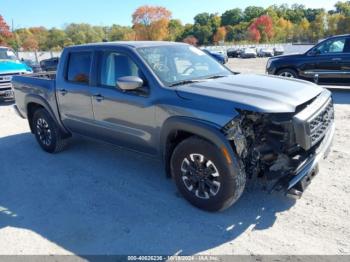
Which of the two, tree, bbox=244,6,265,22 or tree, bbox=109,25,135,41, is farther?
tree, bbox=244,6,265,22

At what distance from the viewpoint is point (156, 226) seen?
141 inches

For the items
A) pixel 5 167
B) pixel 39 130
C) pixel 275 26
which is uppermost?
pixel 275 26

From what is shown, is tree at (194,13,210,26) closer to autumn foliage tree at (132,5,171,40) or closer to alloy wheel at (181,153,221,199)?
autumn foliage tree at (132,5,171,40)

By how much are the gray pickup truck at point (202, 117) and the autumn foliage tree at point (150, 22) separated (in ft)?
323

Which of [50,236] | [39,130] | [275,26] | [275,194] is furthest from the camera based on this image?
[275,26]

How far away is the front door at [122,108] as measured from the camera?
4125mm

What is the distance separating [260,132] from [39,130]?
14.0ft

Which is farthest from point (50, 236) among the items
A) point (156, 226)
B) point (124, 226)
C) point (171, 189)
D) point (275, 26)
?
point (275, 26)

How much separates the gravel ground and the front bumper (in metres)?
0.30

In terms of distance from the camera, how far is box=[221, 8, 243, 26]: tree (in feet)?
409

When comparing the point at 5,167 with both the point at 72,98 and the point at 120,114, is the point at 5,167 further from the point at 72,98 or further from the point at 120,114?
the point at 120,114

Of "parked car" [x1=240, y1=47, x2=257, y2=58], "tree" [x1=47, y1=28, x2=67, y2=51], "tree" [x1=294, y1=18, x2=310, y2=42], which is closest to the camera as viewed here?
"parked car" [x1=240, y1=47, x2=257, y2=58]

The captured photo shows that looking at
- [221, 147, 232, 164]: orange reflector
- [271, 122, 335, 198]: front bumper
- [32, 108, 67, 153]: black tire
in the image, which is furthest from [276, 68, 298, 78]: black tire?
[221, 147, 232, 164]: orange reflector

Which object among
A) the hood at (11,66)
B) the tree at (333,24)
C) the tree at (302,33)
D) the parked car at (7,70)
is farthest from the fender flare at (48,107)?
the tree at (302,33)
